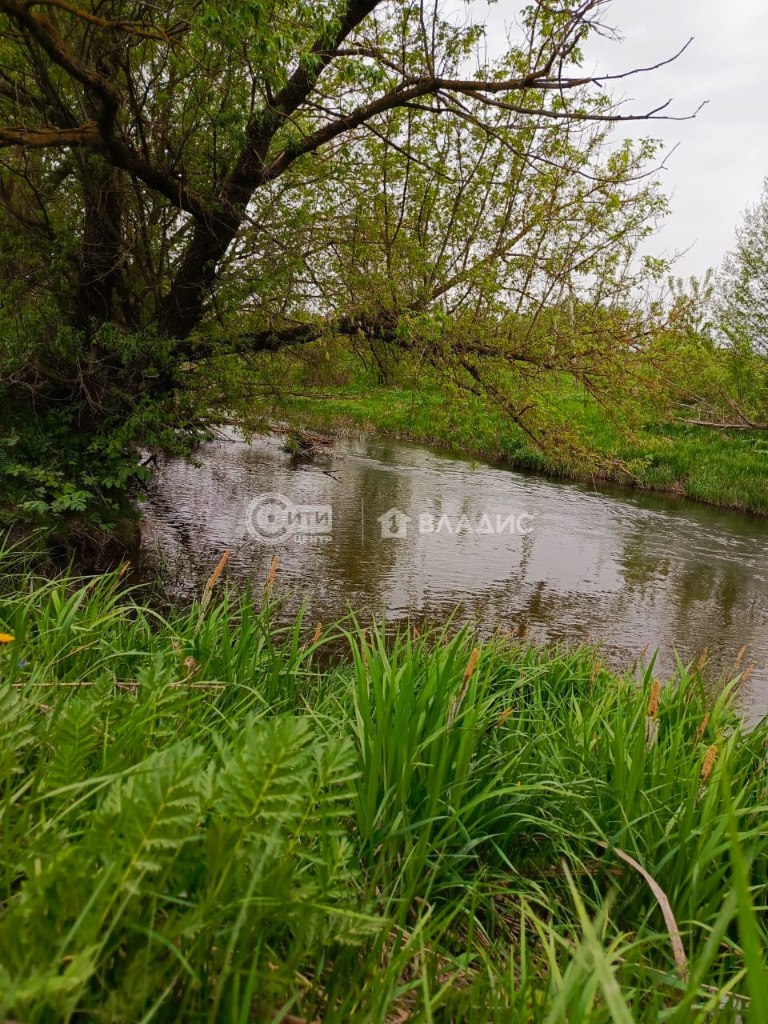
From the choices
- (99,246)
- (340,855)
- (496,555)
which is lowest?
(496,555)

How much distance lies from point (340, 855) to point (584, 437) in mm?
6782

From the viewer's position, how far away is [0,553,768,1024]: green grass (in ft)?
2.68

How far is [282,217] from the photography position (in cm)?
582

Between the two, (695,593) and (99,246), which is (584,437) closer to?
(695,593)

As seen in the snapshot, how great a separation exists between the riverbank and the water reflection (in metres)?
0.99

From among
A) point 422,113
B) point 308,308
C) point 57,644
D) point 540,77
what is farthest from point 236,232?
point 57,644

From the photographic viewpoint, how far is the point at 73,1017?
0.80 meters

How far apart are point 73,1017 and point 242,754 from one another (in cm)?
37

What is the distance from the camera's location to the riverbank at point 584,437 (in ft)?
22.9

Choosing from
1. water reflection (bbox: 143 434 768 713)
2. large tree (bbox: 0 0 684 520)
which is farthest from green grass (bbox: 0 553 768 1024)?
large tree (bbox: 0 0 684 520)

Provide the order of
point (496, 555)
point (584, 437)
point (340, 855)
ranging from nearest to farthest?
point (340, 855), point (584, 437), point (496, 555)

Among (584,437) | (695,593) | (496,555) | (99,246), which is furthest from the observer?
(496,555)

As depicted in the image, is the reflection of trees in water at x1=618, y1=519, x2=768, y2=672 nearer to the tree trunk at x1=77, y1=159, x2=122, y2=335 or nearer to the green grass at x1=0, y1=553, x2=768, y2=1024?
the green grass at x1=0, y1=553, x2=768, y2=1024

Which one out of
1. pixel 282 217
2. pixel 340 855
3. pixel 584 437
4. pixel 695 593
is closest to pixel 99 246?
pixel 282 217
